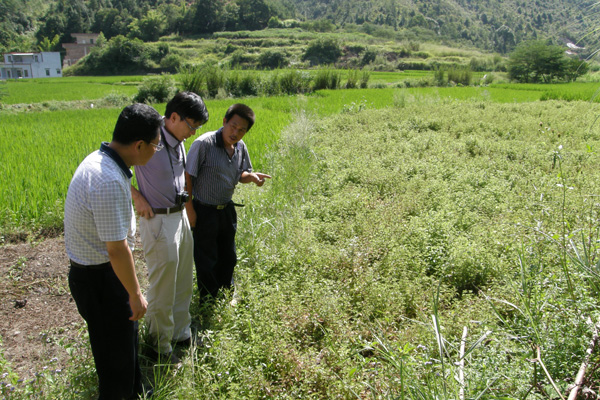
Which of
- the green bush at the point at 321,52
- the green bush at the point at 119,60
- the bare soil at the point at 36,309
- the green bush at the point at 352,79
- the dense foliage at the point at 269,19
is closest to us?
the bare soil at the point at 36,309

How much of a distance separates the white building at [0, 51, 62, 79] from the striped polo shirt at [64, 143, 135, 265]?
64.9 m

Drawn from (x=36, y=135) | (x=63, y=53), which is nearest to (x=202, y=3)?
(x=63, y=53)

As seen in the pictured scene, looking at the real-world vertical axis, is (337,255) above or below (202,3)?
below

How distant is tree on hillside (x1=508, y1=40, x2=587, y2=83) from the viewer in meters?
27.7

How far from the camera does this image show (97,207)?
6.19 ft

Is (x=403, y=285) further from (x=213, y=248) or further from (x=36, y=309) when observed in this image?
(x=36, y=309)

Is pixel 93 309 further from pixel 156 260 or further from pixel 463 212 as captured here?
pixel 463 212

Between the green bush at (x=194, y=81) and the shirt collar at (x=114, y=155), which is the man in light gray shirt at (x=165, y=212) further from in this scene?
the green bush at (x=194, y=81)

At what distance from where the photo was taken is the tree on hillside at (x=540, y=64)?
2767cm

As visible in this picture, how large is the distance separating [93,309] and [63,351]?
1123 mm

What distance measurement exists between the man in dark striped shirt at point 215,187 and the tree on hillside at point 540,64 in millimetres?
31343

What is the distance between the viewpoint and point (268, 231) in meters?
4.61

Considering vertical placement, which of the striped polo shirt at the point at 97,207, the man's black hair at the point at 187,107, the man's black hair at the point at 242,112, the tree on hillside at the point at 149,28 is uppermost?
the tree on hillside at the point at 149,28

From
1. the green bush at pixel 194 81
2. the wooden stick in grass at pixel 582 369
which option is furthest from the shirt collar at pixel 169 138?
the green bush at pixel 194 81
